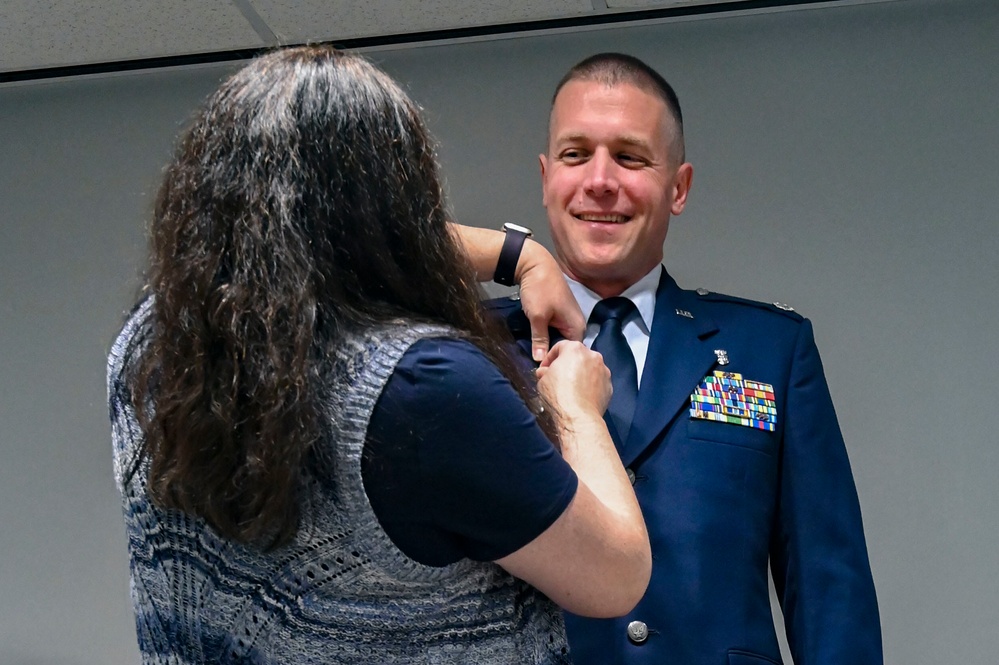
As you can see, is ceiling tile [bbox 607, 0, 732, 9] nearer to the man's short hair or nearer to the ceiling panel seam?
the ceiling panel seam

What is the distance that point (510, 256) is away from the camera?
1.67 m

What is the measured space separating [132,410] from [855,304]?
2000mm

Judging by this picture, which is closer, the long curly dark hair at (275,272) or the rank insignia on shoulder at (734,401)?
the long curly dark hair at (275,272)

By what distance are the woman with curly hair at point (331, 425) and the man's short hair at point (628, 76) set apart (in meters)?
0.79

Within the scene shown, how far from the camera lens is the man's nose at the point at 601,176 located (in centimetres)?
175

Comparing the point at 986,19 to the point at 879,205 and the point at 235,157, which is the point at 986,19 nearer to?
the point at 879,205

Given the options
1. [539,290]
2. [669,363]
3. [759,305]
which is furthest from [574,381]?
[759,305]

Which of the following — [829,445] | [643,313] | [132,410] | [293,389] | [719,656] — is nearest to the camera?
[293,389]

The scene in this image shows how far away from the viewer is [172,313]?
1.04 metres

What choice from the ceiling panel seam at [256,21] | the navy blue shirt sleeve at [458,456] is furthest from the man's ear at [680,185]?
the ceiling panel seam at [256,21]

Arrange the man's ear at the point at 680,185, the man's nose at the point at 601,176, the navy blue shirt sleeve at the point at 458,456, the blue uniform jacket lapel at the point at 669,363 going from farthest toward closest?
the man's ear at the point at 680,185 → the man's nose at the point at 601,176 → the blue uniform jacket lapel at the point at 669,363 → the navy blue shirt sleeve at the point at 458,456

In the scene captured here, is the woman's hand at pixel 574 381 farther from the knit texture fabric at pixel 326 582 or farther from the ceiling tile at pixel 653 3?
the ceiling tile at pixel 653 3

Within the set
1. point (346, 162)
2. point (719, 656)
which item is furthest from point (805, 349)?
point (346, 162)

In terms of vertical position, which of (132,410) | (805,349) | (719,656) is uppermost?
(805,349)
